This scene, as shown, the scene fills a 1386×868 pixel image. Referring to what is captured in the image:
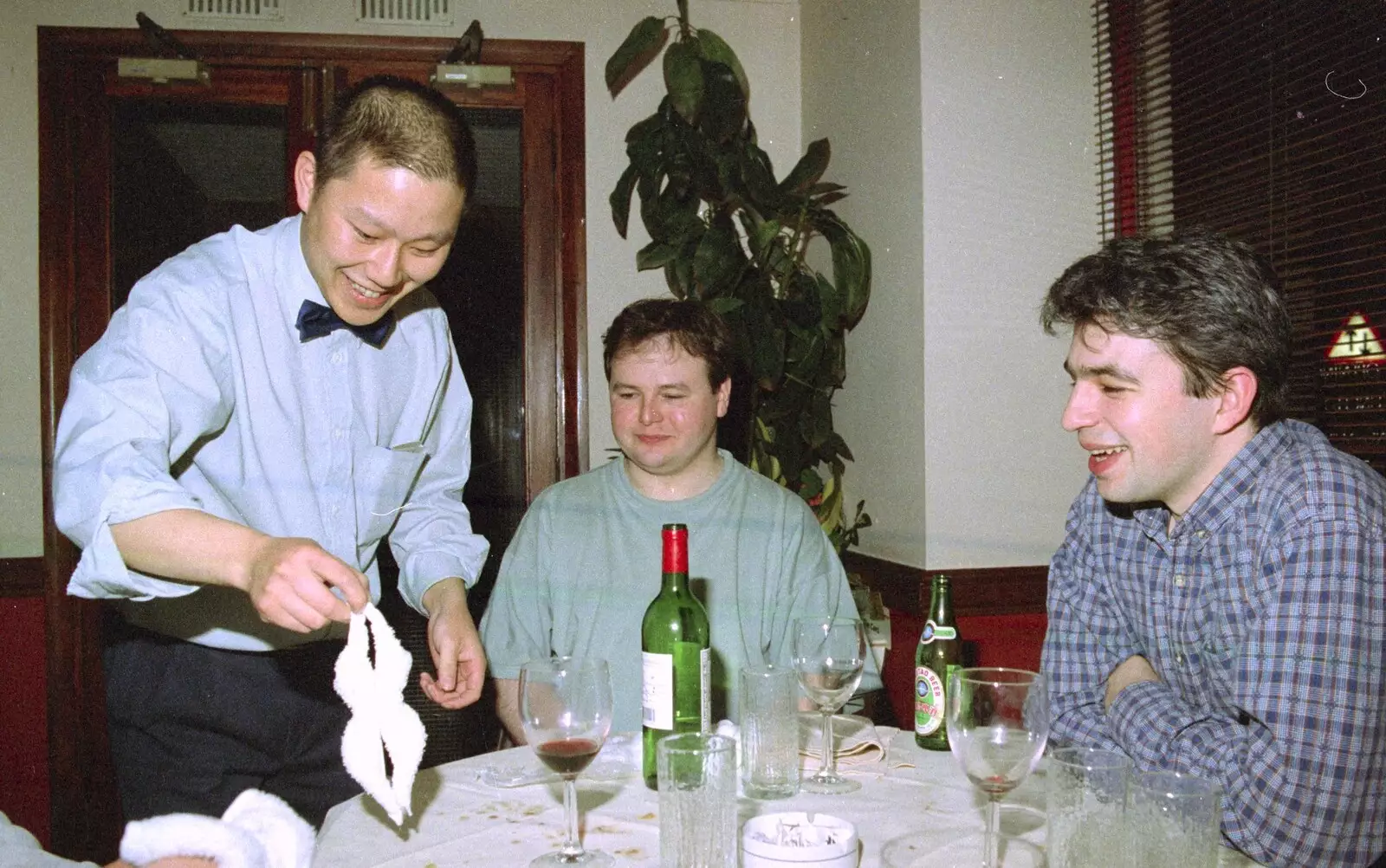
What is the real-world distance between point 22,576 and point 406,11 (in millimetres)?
2177

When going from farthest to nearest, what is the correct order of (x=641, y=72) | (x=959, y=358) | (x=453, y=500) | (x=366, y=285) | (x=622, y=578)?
(x=641, y=72) < (x=959, y=358) < (x=622, y=578) < (x=453, y=500) < (x=366, y=285)

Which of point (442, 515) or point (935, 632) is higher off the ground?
point (442, 515)

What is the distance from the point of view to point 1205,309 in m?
1.49

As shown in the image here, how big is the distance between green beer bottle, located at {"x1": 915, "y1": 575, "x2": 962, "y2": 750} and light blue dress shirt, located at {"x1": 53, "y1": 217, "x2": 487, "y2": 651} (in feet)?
2.43

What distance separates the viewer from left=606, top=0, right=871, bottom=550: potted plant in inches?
123

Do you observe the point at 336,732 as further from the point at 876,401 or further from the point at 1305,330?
the point at 1305,330

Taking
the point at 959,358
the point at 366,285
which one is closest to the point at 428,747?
the point at 959,358

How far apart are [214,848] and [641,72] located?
125 inches

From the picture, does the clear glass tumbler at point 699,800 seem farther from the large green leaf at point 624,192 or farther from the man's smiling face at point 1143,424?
the large green leaf at point 624,192

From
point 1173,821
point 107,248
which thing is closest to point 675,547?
point 1173,821

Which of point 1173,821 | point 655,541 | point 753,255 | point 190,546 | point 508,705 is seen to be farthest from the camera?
point 753,255

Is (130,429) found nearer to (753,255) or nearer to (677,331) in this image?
(677,331)

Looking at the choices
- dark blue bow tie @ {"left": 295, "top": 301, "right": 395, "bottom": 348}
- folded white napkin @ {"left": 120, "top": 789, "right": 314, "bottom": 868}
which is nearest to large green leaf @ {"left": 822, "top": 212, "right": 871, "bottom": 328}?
dark blue bow tie @ {"left": 295, "top": 301, "right": 395, "bottom": 348}

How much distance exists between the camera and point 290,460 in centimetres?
166
